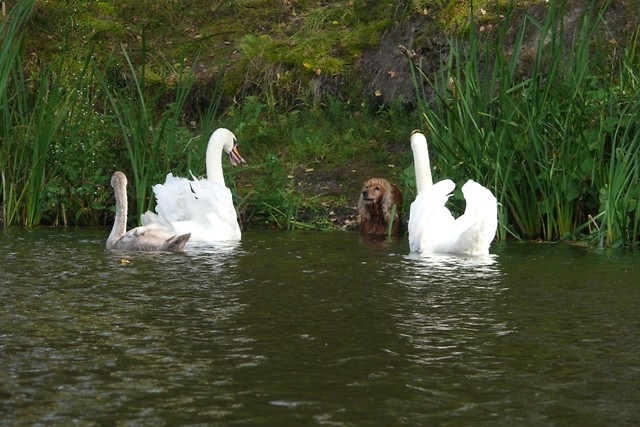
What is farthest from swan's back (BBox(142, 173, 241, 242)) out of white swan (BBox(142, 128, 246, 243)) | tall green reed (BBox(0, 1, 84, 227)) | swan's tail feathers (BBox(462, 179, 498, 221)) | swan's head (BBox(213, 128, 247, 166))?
swan's tail feathers (BBox(462, 179, 498, 221))

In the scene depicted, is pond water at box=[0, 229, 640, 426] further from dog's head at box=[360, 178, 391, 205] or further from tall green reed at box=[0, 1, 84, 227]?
dog's head at box=[360, 178, 391, 205]

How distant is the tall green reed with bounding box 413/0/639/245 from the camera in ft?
35.2

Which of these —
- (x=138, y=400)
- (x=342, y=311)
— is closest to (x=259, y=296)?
(x=342, y=311)

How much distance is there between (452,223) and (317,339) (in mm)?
4267

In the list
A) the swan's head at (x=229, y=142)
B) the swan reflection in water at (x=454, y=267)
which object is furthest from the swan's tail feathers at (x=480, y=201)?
the swan's head at (x=229, y=142)

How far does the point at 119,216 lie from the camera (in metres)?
10.9

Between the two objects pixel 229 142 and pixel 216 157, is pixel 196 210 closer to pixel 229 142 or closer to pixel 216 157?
pixel 216 157

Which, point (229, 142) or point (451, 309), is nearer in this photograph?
point (451, 309)

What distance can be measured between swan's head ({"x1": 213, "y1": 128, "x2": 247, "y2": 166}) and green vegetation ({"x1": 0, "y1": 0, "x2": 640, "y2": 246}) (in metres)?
0.18

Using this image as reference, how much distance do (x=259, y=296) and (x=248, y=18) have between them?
11.4 m

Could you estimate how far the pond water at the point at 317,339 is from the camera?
16.0ft

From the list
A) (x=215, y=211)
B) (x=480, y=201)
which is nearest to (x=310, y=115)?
(x=215, y=211)

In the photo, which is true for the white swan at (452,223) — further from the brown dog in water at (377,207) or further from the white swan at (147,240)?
the white swan at (147,240)

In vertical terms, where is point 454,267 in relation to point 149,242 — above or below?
below
